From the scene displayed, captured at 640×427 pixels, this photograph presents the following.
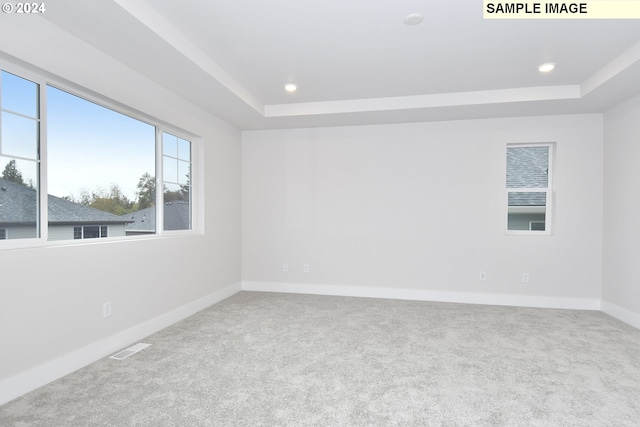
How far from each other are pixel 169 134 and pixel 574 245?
5190 mm

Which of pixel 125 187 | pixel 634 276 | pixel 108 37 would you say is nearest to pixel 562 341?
pixel 634 276

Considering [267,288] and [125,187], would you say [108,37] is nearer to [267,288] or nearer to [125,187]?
[125,187]

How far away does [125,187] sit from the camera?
3123mm

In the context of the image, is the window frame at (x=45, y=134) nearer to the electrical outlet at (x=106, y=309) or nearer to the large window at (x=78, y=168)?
the large window at (x=78, y=168)

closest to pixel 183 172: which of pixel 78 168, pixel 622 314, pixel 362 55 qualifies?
pixel 78 168

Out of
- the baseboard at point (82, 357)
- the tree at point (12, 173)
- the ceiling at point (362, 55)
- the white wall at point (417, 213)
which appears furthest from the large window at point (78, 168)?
the white wall at point (417, 213)

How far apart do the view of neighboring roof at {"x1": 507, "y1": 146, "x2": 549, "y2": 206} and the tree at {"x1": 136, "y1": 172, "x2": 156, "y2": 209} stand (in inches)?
176

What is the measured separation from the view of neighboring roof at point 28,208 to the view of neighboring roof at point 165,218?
470 millimetres

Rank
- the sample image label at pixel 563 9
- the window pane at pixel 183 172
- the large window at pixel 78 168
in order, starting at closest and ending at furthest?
the large window at pixel 78 168
the sample image label at pixel 563 9
the window pane at pixel 183 172

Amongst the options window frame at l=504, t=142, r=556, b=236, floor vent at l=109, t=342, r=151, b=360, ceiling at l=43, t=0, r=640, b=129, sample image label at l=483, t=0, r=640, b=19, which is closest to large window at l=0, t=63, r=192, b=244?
ceiling at l=43, t=0, r=640, b=129

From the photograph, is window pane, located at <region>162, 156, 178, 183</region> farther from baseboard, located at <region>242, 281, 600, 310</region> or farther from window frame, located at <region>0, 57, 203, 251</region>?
baseboard, located at <region>242, 281, 600, 310</region>

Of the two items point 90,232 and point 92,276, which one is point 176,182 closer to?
point 90,232

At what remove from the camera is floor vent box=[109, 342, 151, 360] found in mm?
2631

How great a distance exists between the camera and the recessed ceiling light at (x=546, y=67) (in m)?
3.06
